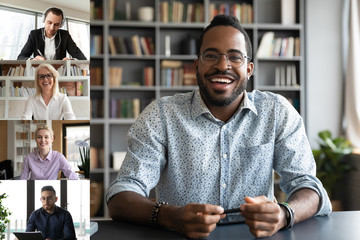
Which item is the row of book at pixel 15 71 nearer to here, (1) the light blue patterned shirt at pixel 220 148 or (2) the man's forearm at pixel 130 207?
(2) the man's forearm at pixel 130 207

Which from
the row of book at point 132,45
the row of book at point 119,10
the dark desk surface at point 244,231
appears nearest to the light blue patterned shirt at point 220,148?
the dark desk surface at point 244,231

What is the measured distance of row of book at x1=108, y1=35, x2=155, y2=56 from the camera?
457cm

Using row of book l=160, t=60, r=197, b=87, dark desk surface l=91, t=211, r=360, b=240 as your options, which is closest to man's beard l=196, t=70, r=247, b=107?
dark desk surface l=91, t=211, r=360, b=240

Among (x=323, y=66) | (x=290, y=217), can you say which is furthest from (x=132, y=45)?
(x=290, y=217)

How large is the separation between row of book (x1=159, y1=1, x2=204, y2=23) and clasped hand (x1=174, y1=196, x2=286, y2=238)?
368 cm

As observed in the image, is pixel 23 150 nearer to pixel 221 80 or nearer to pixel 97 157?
pixel 221 80

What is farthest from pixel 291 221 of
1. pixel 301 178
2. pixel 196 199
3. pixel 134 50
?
pixel 134 50

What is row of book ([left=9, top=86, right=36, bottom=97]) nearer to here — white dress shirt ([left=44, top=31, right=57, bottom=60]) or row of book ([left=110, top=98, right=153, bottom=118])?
white dress shirt ([left=44, top=31, right=57, bottom=60])

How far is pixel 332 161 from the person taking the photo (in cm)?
437

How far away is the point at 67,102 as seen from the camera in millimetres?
967

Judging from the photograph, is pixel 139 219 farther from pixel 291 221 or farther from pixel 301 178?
pixel 301 178

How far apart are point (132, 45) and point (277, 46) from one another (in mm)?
1505

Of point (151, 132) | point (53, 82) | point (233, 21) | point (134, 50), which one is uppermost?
point (134, 50)

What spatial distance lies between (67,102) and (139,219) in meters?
0.42
